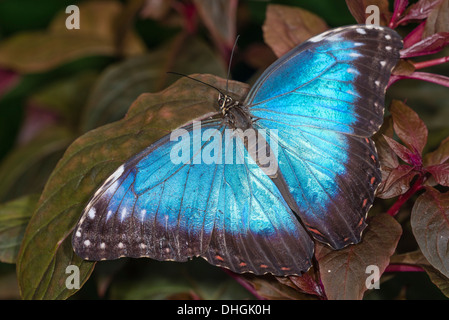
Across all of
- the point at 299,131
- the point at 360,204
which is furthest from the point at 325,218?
the point at 299,131

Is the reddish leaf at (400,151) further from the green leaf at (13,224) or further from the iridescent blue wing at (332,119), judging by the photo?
the green leaf at (13,224)

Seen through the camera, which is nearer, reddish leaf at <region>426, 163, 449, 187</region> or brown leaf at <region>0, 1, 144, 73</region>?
reddish leaf at <region>426, 163, 449, 187</region>

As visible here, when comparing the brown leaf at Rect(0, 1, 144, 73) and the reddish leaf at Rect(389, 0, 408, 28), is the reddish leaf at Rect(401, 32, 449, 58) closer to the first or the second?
the reddish leaf at Rect(389, 0, 408, 28)

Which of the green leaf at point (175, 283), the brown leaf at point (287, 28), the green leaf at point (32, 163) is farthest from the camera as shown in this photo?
the green leaf at point (32, 163)

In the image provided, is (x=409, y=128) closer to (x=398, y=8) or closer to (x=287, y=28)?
(x=398, y=8)

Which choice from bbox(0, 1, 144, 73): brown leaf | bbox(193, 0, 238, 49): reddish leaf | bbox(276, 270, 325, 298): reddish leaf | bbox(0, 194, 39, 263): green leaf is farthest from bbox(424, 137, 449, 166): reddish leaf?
bbox(0, 1, 144, 73): brown leaf

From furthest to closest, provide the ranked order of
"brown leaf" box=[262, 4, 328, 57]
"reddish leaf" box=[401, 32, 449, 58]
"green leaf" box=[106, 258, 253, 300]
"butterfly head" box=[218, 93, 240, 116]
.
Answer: "green leaf" box=[106, 258, 253, 300], "brown leaf" box=[262, 4, 328, 57], "butterfly head" box=[218, 93, 240, 116], "reddish leaf" box=[401, 32, 449, 58]

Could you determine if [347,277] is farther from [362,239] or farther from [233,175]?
[233,175]

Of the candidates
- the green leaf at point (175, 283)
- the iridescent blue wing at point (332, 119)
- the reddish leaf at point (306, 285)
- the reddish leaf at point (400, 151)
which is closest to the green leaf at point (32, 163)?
the green leaf at point (175, 283)
